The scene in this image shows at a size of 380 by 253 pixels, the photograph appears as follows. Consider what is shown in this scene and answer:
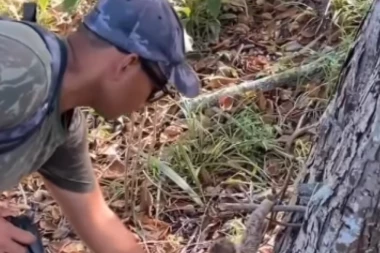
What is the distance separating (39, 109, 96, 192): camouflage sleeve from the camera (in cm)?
235

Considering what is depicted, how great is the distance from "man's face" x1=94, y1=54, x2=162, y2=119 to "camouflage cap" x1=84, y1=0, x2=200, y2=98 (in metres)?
0.03

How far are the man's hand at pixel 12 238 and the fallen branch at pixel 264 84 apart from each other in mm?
1387

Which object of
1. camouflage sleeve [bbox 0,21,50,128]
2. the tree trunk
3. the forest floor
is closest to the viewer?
the tree trunk

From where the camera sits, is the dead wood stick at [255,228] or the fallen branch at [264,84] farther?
the fallen branch at [264,84]

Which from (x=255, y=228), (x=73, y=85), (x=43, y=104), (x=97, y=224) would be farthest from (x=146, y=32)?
(x=97, y=224)

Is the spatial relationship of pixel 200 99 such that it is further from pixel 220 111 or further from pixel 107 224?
pixel 107 224

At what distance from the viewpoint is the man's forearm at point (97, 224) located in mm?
2568

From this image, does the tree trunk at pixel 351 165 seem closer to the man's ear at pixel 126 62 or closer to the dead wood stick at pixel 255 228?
the dead wood stick at pixel 255 228

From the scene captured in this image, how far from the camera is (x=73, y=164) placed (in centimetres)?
246

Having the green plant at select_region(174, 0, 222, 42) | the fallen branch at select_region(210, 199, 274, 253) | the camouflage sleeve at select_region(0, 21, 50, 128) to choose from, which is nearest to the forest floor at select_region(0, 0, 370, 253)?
the green plant at select_region(174, 0, 222, 42)

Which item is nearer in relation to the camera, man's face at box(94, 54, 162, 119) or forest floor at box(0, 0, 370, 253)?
man's face at box(94, 54, 162, 119)

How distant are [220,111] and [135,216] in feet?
1.82

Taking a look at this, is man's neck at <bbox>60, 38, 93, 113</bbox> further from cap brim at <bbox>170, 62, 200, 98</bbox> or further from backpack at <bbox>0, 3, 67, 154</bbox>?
cap brim at <bbox>170, 62, 200, 98</bbox>

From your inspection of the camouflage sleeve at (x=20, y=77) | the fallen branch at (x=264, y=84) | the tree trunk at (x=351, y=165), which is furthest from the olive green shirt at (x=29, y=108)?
the fallen branch at (x=264, y=84)
